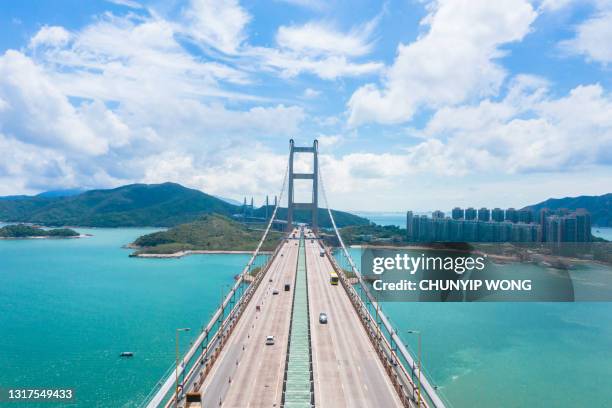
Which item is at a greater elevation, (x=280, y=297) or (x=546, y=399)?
(x=280, y=297)

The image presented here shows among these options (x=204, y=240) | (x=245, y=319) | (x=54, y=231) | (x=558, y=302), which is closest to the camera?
(x=245, y=319)

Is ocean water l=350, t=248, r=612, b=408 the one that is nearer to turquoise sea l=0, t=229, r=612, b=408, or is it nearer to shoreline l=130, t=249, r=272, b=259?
turquoise sea l=0, t=229, r=612, b=408

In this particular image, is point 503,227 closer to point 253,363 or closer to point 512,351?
point 512,351

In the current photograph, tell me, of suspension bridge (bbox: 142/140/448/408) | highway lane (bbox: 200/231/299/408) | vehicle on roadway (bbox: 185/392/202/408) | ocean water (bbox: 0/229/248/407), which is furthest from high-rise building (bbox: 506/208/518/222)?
vehicle on roadway (bbox: 185/392/202/408)

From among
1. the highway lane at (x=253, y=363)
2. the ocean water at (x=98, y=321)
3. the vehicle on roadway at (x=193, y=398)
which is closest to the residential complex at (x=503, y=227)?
the ocean water at (x=98, y=321)

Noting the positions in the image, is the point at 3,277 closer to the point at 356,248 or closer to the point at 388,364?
the point at 388,364

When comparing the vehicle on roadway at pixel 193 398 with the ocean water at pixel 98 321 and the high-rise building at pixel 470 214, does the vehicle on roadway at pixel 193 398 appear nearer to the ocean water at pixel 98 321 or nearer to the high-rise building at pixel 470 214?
the ocean water at pixel 98 321

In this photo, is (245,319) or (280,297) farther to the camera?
(280,297)

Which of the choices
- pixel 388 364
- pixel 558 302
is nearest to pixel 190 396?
pixel 388 364
